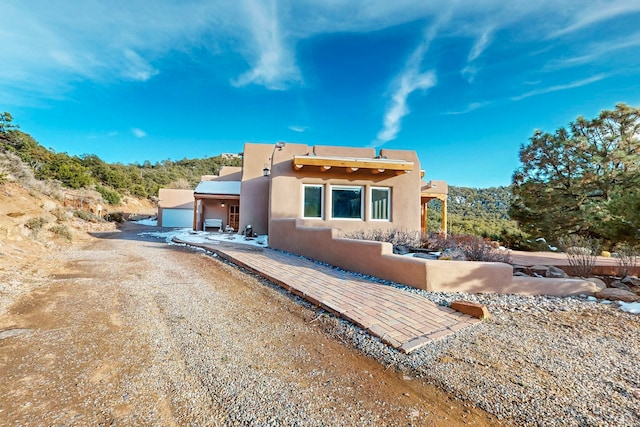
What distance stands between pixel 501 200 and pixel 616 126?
55.0 feet

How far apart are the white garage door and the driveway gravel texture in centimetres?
2244

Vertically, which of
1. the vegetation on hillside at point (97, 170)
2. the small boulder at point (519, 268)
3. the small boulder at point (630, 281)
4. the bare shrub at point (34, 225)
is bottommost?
the small boulder at point (630, 281)

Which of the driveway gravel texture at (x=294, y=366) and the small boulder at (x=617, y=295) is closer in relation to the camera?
the driveway gravel texture at (x=294, y=366)

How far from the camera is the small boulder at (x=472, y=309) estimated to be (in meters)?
3.76

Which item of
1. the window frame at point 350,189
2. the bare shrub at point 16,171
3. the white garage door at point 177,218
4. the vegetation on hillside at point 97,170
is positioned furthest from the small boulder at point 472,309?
the white garage door at point 177,218

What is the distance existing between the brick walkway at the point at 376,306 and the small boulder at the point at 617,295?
2970mm

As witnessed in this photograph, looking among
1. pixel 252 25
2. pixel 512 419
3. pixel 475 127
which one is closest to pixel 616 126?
pixel 475 127

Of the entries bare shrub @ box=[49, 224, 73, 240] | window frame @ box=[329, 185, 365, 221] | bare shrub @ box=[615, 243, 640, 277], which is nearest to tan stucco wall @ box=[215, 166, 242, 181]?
bare shrub @ box=[49, 224, 73, 240]

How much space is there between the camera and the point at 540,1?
835cm

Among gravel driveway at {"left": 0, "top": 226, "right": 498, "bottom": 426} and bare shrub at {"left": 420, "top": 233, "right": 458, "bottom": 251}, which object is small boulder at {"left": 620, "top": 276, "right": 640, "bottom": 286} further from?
gravel driveway at {"left": 0, "top": 226, "right": 498, "bottom": 426}

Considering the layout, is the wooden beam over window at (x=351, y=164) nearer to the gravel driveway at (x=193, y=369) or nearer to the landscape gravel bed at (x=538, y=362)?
the gravel driveway at (x=193, y=369)

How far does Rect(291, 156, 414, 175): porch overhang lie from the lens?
35.6ft

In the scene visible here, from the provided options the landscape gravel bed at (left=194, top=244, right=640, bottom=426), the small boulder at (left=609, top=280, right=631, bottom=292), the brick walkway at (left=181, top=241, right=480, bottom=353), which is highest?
the small boulder at (left=609, top=280, right=631, bottom=292)

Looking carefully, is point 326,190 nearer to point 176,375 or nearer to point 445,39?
point 445,39
